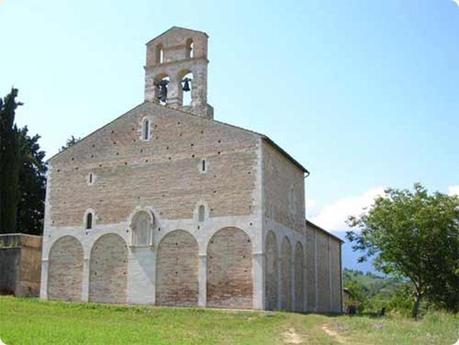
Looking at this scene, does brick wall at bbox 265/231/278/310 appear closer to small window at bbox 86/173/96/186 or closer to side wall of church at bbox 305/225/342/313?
side wall of church at bbox 305/225/342/313

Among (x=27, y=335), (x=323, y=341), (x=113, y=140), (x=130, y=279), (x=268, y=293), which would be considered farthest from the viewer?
(x=113, y=140)

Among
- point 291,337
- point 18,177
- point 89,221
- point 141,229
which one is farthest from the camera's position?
point 18,177

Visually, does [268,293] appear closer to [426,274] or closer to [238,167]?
[238,167]

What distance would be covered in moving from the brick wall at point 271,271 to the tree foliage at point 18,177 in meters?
17.3

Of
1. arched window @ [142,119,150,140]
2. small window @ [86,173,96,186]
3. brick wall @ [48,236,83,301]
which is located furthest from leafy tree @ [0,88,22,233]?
arched window @ [142,119,150,140]

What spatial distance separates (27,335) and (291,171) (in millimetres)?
20190

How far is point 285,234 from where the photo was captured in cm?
3136

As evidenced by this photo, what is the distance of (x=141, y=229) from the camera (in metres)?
30.7

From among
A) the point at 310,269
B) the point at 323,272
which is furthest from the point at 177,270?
the point at 323,272

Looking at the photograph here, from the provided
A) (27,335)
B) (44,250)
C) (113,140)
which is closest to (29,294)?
(44,250)

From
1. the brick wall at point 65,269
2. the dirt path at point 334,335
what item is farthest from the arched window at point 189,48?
the dirt path at point 334,335

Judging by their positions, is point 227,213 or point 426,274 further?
point 426,274

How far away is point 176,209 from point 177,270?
291 centimetres

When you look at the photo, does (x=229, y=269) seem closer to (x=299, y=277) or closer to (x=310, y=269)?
(x=299, y=277)
